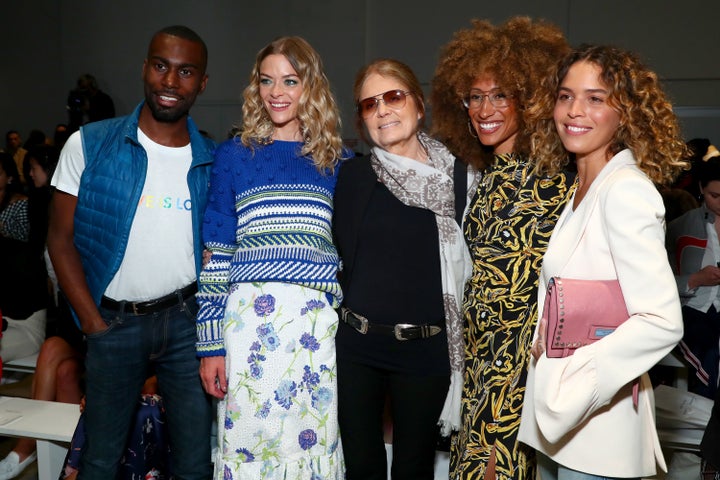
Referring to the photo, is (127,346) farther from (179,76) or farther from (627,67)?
(627,67)

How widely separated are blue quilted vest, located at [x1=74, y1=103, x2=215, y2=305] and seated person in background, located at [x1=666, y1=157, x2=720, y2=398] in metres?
2.99

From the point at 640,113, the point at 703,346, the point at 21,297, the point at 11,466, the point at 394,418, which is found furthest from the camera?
the point at 21,297

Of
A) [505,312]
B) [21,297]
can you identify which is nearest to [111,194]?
[505,312]

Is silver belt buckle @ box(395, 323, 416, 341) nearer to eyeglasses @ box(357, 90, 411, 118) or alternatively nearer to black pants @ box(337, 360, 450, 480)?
black pants @ box(337, 360, 450, 480)

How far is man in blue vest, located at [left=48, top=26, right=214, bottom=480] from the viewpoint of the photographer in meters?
2.52

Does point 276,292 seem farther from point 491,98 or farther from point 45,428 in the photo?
point 45,428

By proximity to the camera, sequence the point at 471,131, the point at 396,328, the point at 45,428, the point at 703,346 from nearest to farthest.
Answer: the point at 396,328 → the point at 471,131 → the point at 45,428 → the point at 703,346

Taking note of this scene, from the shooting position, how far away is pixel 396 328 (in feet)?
7.89

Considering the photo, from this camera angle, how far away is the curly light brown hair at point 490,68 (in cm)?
254

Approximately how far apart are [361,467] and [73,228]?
4.65 feet

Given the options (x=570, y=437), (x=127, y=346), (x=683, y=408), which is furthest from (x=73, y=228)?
(x=683, y=408)

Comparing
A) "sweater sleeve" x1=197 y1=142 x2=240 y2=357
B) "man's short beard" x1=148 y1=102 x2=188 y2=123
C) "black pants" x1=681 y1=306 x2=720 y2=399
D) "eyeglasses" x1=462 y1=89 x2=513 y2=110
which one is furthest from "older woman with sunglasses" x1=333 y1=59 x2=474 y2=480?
"black pants" x1=681 y1=306 x2=720 y2=399

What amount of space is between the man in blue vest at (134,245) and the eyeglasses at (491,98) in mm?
1043

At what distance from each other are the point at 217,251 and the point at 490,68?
1.23 m
